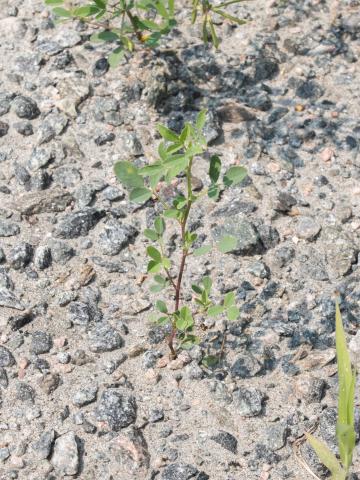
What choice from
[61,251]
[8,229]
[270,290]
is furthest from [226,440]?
[8,229]

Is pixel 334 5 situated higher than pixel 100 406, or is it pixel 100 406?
pixel 334 5

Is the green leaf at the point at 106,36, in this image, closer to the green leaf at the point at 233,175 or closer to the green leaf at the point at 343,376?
the green leaf at the point at 233,175

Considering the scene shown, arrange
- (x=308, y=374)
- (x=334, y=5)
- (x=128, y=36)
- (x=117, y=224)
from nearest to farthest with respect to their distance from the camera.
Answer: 1. (x=308, y=374)
2. (x=117, y=224)
3. (x=128, y=36)
4. (x=334, y=5)

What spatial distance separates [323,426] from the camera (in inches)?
106

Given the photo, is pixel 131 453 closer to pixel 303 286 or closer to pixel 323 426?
pixel 323 426

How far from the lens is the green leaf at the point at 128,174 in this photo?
262cm

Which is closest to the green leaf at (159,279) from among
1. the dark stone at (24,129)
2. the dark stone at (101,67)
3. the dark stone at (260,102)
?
the dark stone at (24,129)

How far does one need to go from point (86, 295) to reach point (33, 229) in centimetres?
38

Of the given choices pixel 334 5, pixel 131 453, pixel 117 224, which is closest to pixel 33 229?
pixel 117 224

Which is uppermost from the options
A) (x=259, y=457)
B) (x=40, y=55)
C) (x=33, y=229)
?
(x=40, y=55)

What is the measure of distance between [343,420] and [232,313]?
559 millimetres

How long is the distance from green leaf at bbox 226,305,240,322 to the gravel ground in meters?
0.20

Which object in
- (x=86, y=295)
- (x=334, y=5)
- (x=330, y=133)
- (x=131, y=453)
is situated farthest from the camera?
(x=334, y=5)

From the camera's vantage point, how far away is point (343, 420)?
92.3 inches
